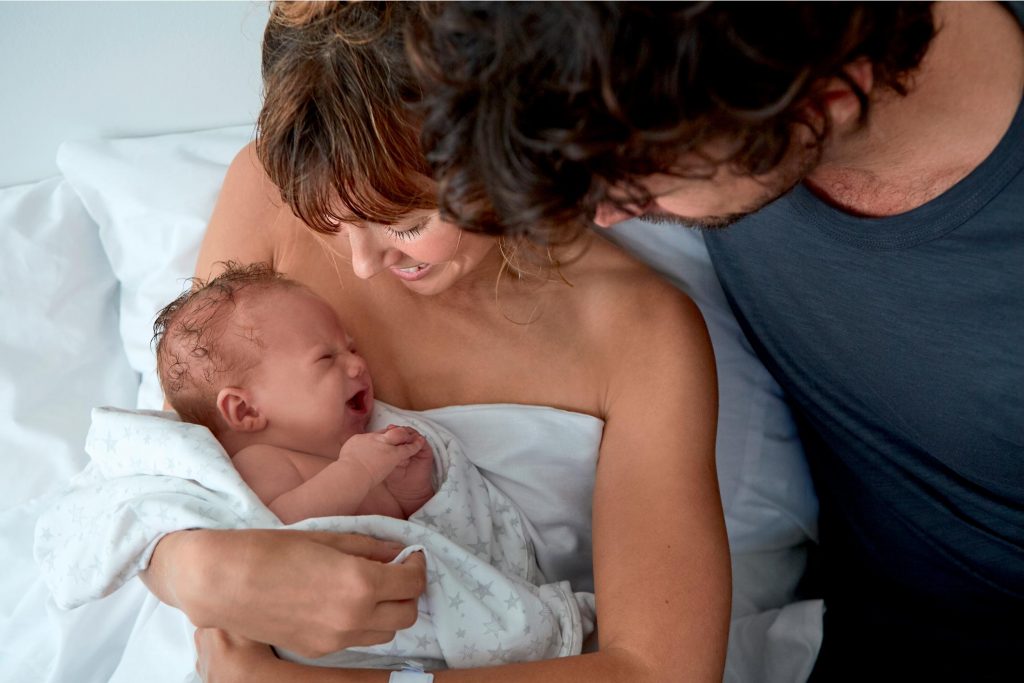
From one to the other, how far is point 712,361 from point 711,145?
656 mm

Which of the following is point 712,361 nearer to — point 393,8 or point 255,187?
point 393,8

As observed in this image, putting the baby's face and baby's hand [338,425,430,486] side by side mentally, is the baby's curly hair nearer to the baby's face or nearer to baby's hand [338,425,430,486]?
the baby's face

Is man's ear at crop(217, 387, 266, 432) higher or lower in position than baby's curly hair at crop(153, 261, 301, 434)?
lower

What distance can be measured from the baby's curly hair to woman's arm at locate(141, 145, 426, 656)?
0.28m

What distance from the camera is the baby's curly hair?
150 centimetres

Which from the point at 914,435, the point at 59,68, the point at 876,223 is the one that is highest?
the point at 876,223

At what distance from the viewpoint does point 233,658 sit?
1.31 meters

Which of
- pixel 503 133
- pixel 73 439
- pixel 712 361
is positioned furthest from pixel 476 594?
pixel 73 439

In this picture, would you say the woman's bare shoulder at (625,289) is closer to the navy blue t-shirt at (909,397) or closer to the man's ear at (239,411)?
the navy blue t-shirt at (909,397)

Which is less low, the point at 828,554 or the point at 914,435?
the point at 914,435

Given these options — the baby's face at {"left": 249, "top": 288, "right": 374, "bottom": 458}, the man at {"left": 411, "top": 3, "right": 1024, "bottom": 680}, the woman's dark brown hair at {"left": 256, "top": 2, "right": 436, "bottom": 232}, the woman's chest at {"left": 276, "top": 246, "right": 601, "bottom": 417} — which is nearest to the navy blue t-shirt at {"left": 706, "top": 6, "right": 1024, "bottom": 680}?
the man at {"left": 411, "top": 3, "right": 1024, "bottom": 680}

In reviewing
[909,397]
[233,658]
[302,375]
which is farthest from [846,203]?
[233,658]

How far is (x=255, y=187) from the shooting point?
1851mm

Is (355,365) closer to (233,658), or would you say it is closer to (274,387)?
(274,387)
